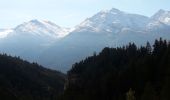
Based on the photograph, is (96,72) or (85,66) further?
(85,66)

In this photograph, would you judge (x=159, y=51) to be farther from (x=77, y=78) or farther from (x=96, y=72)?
(x=77, y=78)

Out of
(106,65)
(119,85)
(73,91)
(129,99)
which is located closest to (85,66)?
(106,65)

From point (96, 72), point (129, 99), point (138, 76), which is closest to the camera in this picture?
point (129, 99)

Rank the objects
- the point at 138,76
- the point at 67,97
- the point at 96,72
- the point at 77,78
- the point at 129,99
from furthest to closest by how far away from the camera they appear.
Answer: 1. the point at 77,78
2. the point at 96,72
3. the point at 67,97
4. the point at 138,76
5. the point at 129,99

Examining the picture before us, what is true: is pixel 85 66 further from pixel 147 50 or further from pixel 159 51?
pixel 159 51

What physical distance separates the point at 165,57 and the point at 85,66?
74907 mm

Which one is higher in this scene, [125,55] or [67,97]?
[125,55]

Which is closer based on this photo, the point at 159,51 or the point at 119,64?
the point at 159,51

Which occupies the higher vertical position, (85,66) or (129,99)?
(85,66)

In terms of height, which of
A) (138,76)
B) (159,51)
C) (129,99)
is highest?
(159,51)

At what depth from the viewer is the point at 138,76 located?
417ft

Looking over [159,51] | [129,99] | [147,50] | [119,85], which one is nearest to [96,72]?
[147,50]

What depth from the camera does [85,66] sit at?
199m

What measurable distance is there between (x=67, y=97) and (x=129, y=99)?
5947 centimetres
